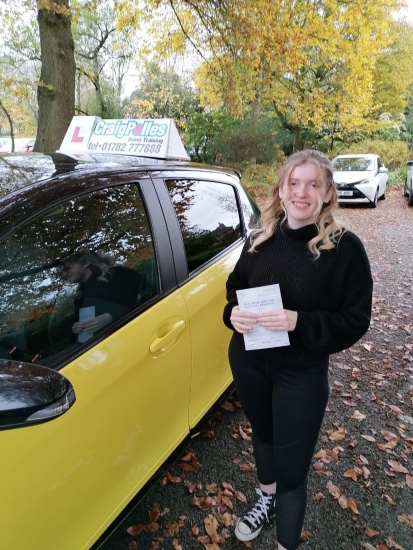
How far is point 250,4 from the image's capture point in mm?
6422

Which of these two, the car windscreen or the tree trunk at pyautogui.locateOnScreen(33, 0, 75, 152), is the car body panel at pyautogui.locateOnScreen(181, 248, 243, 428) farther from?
the car windscreen

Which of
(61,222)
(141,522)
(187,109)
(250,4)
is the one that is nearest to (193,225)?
(61,222)

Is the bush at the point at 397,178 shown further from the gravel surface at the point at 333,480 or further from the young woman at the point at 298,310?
the young woman at the point at 298,310

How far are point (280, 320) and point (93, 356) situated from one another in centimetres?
72

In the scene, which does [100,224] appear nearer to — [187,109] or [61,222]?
[61,222]

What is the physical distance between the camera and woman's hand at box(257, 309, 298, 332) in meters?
1.47

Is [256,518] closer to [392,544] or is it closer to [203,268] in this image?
[392,544]

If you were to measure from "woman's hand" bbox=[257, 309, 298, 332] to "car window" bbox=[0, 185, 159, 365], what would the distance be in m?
0.57

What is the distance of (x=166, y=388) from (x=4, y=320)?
0.80 metres

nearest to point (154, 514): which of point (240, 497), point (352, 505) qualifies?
point (240, 497)

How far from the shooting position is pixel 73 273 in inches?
61.1

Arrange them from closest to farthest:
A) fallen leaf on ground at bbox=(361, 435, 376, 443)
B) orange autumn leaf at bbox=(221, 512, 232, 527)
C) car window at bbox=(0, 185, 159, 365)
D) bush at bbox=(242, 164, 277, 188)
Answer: car window at bbox=(0, 185, 159, 365), orange autumn leaf at bbox=(221, 512, 232, 527), fallen leaf on ground at bbox=(361, 435, 376, 443), bush at bbox=(242, 164, 277, 188)

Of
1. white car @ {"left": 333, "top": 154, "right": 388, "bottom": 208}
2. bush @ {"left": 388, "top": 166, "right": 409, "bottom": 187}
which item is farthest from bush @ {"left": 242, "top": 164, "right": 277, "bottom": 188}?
bush @ {"left": 388, "top": 166, "right": 409, "bottom": 187}

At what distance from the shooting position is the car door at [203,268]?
201cm
